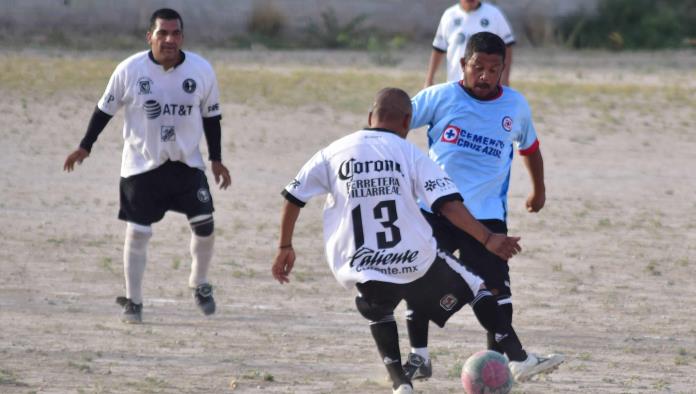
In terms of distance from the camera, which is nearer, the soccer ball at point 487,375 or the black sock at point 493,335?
the soccer ball at point 487,375

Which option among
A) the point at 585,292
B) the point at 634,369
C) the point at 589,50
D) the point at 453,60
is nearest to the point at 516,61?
the point at 589,50

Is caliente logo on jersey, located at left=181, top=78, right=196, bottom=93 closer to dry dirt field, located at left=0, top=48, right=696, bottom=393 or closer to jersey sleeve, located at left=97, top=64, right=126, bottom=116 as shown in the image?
jersey sleeve, located at left=97, top=64, right=126, bottom=116

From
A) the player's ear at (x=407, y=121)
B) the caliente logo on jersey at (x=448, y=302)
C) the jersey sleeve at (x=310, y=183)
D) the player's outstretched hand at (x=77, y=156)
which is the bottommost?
the caliente logo on jersey at (x=448, y=302)

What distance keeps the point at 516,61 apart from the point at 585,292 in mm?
16740

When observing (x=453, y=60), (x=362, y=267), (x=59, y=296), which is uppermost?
(x=453, y=60)

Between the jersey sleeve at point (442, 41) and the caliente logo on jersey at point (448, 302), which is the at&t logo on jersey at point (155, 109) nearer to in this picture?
the caliente logo on jersey at point (448, 302)

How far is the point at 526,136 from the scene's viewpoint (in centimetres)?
700

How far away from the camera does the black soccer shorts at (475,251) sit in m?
6.86

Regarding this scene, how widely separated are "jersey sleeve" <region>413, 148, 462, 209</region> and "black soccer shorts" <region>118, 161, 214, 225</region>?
2378mm

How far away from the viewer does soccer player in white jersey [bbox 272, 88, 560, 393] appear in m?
6.07

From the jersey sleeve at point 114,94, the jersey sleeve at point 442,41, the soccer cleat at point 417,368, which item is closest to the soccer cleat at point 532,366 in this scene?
the soccer cleat at point 417,368

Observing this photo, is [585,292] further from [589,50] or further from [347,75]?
[589,50]

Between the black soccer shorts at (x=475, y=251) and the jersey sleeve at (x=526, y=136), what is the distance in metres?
0.42

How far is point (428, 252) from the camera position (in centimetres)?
618
